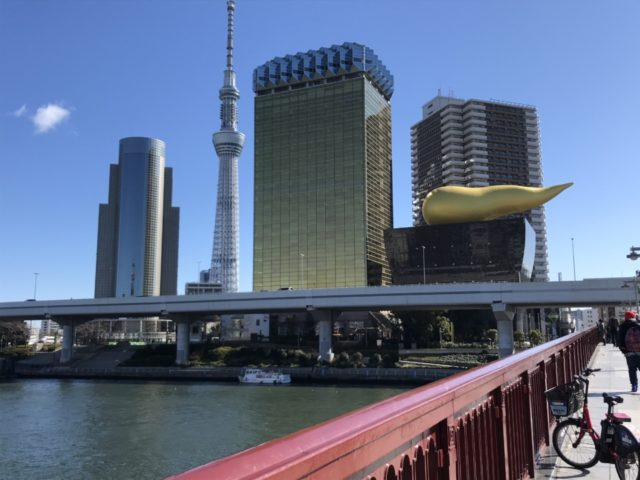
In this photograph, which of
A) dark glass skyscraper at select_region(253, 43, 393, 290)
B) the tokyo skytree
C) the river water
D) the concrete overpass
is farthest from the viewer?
the tokyo skytree

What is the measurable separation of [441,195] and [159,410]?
179 feet

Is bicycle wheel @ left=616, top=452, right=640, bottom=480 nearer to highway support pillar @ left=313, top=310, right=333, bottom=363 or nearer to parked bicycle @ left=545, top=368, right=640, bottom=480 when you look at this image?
parked bicycle @ left=545, top=368, right=640, bottom=480

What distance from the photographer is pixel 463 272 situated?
259 feet

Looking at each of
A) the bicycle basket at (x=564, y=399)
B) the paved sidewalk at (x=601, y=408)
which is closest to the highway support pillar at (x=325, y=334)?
the paved sidewalk at (x=601, y=408)

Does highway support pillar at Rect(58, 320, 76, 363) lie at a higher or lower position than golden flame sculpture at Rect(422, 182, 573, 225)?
lower

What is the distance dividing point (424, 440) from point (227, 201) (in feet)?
478

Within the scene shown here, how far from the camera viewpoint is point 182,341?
67.9 metres

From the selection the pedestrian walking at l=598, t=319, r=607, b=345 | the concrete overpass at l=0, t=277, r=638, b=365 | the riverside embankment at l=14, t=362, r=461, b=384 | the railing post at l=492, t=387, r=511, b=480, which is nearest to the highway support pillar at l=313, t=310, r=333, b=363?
the concrete overpass at l=0, t=277, r=638, b=365

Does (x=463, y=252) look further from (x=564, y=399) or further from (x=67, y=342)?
(x=564, y=399)

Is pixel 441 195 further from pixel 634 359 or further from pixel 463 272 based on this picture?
pixel 634 359

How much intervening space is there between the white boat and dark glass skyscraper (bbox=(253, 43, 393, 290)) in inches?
2573

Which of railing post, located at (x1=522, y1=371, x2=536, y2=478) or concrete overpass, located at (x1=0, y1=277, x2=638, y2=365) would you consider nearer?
railing post, located at (x1=522, y1=371, x2=536, y2=478)

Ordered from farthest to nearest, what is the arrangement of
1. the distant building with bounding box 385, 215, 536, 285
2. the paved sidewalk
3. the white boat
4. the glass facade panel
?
1. the glass facade panel
2. the distant building with bounding box 385, 215, 536, 285
3. the white boat
4. the paved sidewalk

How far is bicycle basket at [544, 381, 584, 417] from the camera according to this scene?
618 cm
